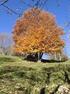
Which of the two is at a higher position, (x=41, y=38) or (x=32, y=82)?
(x=41, y=38)

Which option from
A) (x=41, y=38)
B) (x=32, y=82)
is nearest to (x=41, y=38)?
(x=41, y=38)

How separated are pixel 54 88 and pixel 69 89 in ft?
2.17

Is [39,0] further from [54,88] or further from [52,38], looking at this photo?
[52,38]

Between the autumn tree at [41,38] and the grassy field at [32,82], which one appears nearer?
the grassy field at [32,82]

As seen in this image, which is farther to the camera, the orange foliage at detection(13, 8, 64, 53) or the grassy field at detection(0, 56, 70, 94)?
the orange foliage at detection(13, 8, 64, 53)

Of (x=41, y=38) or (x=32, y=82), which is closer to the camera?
(x=32, y=82)

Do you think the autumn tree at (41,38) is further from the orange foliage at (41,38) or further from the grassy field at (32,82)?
the grassy field at (32,82)

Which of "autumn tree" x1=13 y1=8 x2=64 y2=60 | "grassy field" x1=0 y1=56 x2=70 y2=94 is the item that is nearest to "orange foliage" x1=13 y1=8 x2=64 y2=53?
"autumn tree" x1=13 y1=8 x2=64 y2=60

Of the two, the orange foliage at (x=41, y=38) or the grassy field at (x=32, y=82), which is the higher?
the orange foliage at (x=41, y=38)

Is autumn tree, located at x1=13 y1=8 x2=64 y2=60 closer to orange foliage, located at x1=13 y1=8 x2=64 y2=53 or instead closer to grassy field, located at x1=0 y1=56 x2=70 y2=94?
orange foliage, located at x1=13 y1=8 x2=64 y2=53

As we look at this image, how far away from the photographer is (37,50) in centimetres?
4791

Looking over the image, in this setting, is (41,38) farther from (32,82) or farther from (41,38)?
(32,82)

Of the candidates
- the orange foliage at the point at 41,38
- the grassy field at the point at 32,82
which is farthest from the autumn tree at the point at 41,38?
the grassy field at the point at 32,82

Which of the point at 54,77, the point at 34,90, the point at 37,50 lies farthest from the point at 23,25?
the point at 34,90
